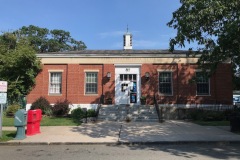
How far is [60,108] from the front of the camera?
82.5 ft

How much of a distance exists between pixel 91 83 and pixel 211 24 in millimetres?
14930

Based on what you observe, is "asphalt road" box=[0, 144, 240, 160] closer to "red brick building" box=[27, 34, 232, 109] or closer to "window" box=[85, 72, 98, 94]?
"red brick building" box=[27, 34, 232, 109]

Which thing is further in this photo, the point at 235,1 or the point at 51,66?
the point at 51,66

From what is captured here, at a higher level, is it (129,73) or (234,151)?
(129,73)

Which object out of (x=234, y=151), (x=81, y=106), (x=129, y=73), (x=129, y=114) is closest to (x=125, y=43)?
(x=129, y=73)

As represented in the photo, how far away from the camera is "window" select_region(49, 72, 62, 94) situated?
89.2ft

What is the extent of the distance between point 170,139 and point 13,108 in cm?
Result: 1547

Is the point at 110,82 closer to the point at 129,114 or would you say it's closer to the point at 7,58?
the point at 129,114

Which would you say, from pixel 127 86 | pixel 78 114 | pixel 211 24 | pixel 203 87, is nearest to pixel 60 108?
pixel 78 114

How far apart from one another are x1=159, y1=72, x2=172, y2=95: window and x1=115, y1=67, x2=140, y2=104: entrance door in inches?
81.1

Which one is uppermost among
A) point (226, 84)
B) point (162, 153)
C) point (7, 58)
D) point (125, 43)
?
point (125, 43)

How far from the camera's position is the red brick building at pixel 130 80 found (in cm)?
2653

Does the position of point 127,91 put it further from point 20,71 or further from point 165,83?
point 20,71

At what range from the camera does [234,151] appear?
1078cm
